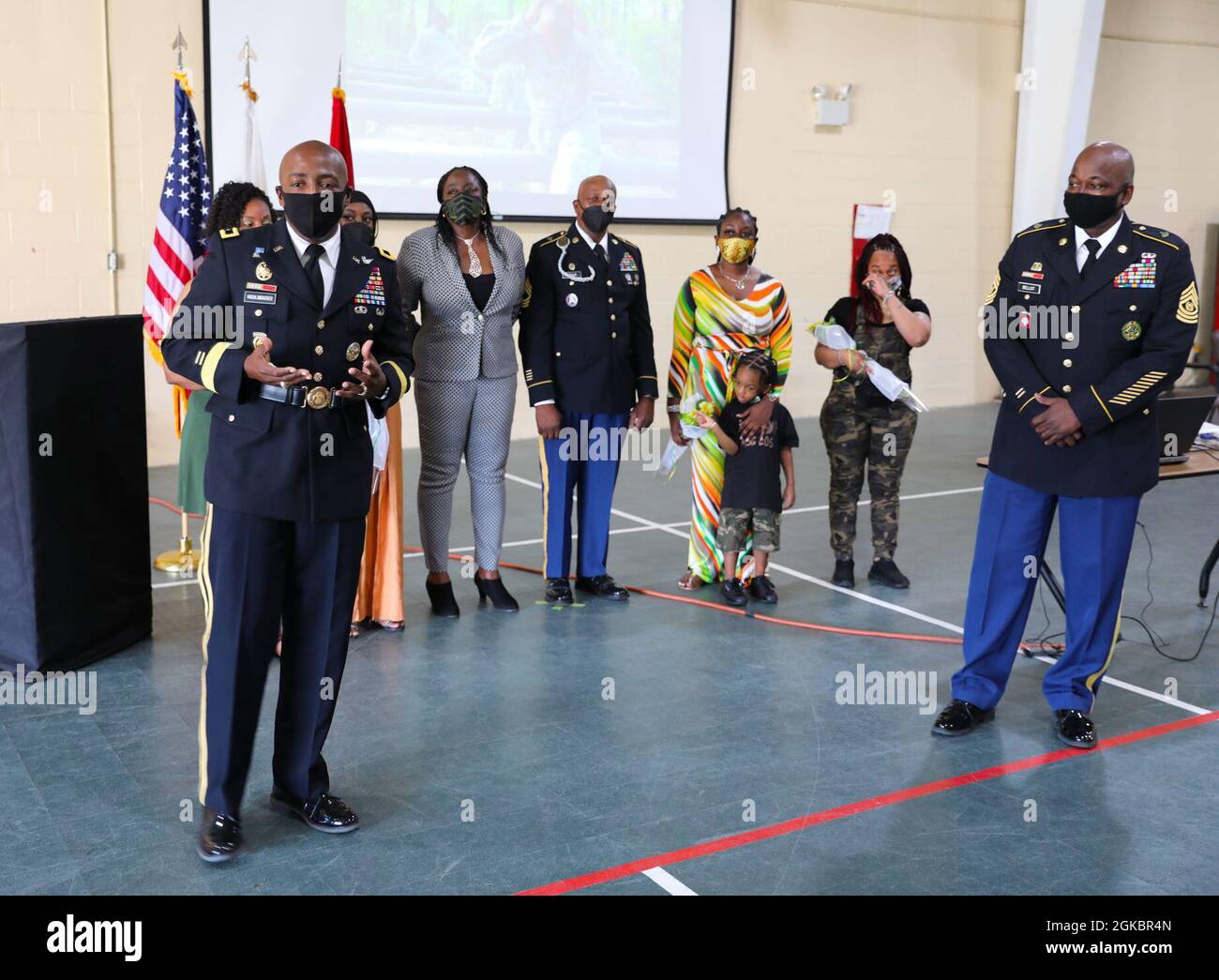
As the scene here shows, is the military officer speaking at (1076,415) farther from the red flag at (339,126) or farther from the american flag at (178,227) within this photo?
the american flag at (178,227)

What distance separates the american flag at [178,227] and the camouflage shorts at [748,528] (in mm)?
2601

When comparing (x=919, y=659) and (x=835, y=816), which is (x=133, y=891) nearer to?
(x=835, y=816)

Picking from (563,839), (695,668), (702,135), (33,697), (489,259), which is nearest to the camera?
(563,839)

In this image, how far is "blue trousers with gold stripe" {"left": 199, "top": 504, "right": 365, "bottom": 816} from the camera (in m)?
3.02

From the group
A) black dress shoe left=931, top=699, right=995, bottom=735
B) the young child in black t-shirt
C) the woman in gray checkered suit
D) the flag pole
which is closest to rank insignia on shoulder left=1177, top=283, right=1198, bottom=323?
black dress shoe left=931, top=699, right=995, bottom=735

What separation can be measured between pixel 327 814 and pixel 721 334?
9.52 feet

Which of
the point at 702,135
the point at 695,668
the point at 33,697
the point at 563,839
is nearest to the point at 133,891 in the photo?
the point at 563,839

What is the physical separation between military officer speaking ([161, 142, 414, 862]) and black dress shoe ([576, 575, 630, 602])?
2333 millimetres

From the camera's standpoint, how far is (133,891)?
288cm

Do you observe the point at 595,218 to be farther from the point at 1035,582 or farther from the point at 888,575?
the point at 1035,582

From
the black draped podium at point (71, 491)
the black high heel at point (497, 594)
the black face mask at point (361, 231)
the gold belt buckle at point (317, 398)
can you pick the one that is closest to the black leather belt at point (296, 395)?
the gold belt buckle at point (317, 398)

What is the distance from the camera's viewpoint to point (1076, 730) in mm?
3930

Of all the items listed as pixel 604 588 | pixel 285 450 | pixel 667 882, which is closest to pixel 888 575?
pixel 604 588
